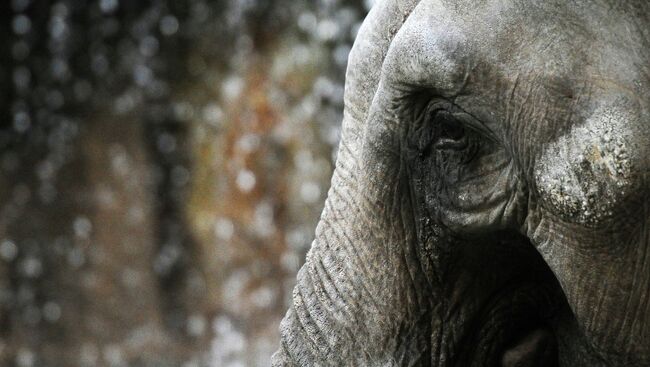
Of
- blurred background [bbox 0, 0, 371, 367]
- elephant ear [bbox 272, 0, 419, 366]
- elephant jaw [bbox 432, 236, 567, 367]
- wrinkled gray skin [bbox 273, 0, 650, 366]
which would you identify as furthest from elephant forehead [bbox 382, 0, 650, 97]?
blurred background [bbox 0, 0, 371, 367]

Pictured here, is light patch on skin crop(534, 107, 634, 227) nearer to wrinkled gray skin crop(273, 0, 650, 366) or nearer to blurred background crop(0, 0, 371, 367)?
wrinkled gray skin crop(273, 0, 650, 366)

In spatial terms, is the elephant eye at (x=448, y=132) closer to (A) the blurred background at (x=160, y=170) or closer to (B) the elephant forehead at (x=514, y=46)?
(B) the elephant forehead at (x=514, y=46)

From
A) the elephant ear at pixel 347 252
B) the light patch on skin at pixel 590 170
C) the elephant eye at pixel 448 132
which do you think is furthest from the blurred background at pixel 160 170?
the light patch on skin at pixel 590 170

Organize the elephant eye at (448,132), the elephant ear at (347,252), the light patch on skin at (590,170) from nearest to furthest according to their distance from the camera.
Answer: the light patch on skin at (590,170) < the elephant eye at (448,132) < the elephant ear at (347,252)

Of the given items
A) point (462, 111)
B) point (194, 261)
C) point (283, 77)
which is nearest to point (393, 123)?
point (462, 111)

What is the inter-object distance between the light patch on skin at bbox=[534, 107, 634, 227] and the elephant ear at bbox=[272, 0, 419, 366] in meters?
0.26

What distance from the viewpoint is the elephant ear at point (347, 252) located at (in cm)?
144

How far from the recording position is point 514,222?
130cm

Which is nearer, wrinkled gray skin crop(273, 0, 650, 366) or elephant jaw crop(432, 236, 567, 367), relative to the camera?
wrinkled gray skin crop(273, 0, 650, 366)

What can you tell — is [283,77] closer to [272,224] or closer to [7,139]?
[272,224]

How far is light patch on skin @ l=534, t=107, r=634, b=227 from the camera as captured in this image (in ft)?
3.81

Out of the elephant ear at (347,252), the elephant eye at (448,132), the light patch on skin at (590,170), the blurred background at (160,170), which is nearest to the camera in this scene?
the light patch on skin at (590,170)

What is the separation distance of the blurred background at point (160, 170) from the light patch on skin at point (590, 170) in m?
4.61

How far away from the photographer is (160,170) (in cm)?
626
